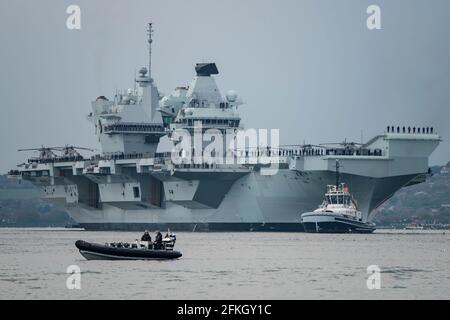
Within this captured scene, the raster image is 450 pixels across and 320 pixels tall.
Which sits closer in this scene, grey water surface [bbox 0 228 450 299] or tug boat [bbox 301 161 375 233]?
grey water surface [bbox 0 228 450 299]

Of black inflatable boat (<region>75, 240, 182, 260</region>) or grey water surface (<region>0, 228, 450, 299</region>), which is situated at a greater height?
black inflatable boat (<region>75, 240, 182, 260</region>)

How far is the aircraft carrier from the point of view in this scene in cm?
9375

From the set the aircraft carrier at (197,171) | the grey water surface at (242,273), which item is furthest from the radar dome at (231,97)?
the grey water surface at (242,273)

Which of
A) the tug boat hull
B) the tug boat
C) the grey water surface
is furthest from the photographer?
the tug boat hull

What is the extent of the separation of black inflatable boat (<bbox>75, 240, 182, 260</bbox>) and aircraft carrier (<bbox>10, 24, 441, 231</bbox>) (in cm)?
3430

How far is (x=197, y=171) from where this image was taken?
10038 cm

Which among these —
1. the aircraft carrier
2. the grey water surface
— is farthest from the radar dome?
the grey water surface

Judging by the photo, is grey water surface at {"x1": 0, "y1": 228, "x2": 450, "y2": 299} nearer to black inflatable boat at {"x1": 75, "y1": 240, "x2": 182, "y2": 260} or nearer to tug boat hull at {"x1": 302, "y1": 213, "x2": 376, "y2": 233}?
black inflatable boat at {"x1": 75, "y1": 240, "x2": 182, "y2": 260}

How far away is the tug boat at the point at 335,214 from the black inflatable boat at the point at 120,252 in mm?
34178

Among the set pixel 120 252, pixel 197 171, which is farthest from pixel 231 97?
pixel 120 252

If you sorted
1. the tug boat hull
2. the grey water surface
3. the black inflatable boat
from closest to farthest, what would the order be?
the grey water surface, the black inflatable boat, the tug boat hull

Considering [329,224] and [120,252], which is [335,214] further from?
[120,252]

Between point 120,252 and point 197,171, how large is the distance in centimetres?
4103
